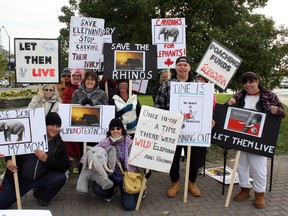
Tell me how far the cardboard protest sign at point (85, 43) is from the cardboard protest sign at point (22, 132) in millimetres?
1953

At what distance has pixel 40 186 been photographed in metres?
4.52

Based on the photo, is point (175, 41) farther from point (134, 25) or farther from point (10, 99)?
point (10, 99)

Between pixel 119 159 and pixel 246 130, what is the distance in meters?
1.95

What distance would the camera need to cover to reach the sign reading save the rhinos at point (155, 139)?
14.3 feet

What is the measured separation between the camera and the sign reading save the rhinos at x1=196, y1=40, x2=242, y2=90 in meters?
5.30

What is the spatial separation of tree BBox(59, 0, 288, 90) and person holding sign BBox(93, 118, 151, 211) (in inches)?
293

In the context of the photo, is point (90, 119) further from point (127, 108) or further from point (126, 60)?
point (126, 60)

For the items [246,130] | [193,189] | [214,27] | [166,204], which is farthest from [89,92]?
[214,27]

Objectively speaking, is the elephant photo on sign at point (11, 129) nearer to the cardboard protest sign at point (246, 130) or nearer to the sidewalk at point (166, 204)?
the sidewalk at point (166, 204)

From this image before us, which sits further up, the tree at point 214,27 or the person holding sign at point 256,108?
the tree at point 214,27

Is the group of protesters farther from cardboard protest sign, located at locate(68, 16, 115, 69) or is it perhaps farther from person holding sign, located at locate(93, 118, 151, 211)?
cardboard protest sign, located at locate(68, 16, 115, 69)

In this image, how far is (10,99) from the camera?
14297mm

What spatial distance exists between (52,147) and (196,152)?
2226 millimetres

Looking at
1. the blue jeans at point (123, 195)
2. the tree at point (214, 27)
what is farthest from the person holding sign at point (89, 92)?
the tree at point (214, 27)
